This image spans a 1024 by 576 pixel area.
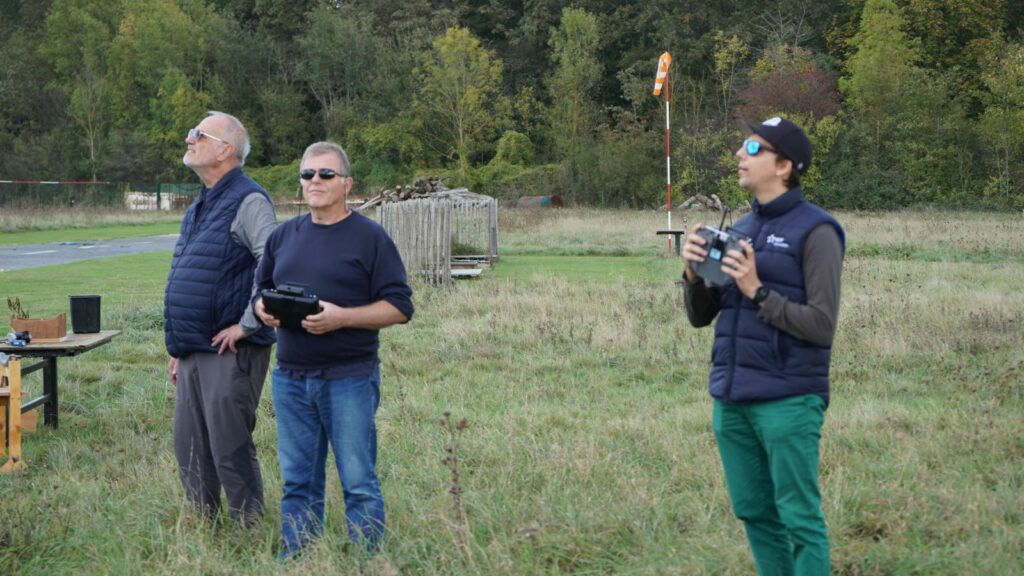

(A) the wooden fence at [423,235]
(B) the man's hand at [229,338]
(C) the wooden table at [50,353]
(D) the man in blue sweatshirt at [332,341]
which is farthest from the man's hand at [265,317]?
(A) the wooden fence at [423,235]

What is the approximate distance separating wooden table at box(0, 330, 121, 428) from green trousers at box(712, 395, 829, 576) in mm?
4968

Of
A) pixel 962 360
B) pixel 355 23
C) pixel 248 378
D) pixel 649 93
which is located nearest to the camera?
pixel 248 378

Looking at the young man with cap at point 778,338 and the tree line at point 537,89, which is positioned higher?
the tree line at point 537,89

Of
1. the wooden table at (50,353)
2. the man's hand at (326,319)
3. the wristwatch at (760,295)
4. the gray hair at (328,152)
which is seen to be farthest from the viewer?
the wooden table at (50,353)

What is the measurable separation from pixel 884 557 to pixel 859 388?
386 centimetres

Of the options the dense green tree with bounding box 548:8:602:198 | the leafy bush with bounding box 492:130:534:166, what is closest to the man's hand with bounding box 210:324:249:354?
the dense green tree with bounding box 548:8:602:198

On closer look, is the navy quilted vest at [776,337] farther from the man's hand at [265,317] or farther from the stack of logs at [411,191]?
the stack of logs at [411,191]

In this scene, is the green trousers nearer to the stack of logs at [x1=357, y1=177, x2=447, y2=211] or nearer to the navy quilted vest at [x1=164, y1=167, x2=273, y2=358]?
the navy quilted vest at [x1=164, y1=167, x2=273, y2=358]

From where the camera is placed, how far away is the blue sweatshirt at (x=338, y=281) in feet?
14.8

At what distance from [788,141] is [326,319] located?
190 cm

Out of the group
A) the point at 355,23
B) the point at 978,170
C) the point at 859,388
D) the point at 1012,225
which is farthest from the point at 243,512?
the point at 355,23

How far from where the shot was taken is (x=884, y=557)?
180 inches

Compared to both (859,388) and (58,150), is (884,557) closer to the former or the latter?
(859,388)

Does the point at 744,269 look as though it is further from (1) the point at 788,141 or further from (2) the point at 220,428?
(2) the point at 220,428
